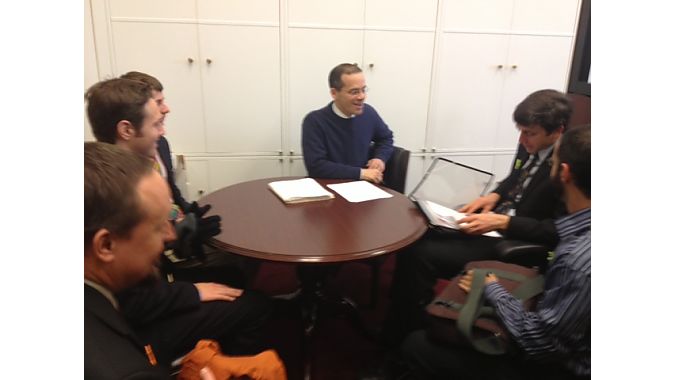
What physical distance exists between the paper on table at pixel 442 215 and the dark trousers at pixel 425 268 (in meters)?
0.10

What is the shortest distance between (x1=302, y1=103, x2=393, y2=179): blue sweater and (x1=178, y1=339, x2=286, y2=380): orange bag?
1.37 meters

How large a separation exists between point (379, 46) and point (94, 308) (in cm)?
264

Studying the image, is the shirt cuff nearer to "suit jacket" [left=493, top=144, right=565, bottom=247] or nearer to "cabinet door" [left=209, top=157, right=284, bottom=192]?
"suit jacket" [left=493, top=144, right=565, bottom=247]

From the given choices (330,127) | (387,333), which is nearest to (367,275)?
(387,333)

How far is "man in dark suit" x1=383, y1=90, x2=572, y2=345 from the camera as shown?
1.75 metres

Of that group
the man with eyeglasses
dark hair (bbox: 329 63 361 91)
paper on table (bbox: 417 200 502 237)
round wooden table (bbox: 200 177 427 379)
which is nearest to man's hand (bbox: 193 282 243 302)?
the man with eyeglasses

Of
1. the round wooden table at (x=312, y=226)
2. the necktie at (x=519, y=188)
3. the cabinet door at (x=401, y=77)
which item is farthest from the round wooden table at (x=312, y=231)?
the cabinet door at (x=401, y=77)

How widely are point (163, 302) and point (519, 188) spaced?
5.32ft

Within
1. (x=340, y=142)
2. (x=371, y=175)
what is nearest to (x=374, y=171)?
(x=371, y=175)

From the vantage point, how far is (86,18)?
2.60 m

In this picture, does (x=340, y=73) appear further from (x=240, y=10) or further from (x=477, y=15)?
(x=477, y=15)

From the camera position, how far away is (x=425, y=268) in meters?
1.92

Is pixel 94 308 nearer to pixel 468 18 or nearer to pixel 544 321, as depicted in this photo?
pixel 544 321

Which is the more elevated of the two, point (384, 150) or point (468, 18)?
point (468, 18)
